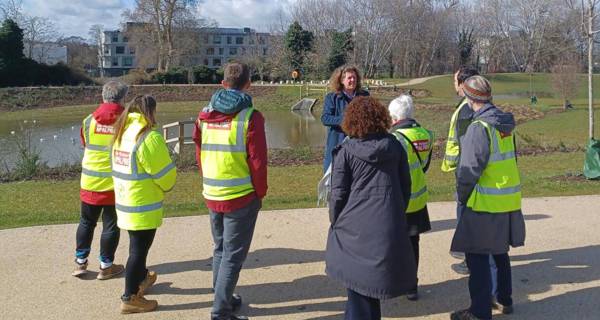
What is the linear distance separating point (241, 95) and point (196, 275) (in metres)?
2.11

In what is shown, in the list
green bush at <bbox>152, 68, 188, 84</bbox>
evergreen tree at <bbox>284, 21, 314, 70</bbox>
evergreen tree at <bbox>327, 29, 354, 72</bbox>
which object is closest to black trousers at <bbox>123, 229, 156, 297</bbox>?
green bush at <bbox>152, 68, 188, 84</bbox>

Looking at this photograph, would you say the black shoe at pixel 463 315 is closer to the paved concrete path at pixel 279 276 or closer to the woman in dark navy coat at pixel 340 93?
the paved concrete path at pixel 279 276

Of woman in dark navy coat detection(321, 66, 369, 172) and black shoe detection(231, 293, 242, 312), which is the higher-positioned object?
woman in dark navy coat detection(321, 66, 369, 172)

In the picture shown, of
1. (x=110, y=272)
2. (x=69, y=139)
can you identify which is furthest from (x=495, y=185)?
(x=69, y=139)

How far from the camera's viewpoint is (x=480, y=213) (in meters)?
4.24

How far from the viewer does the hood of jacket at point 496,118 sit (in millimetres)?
4188

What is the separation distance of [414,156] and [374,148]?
1224mm

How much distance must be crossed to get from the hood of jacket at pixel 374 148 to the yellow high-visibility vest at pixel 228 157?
880 millimetres

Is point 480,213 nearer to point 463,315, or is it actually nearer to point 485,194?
point 485,194

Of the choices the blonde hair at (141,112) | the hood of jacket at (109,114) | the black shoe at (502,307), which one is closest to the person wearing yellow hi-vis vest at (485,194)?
the black shoe at (502,307)

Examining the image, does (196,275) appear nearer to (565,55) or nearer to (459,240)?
(459,240)

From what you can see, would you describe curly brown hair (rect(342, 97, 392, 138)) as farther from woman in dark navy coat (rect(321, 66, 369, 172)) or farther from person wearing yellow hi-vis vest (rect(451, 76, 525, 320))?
woman in dark navy coat (rect(321, 66, 369, 172))

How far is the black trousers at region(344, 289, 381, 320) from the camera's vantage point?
3.71m

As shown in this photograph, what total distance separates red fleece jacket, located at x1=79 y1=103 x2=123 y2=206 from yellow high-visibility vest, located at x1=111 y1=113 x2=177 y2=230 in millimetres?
517
